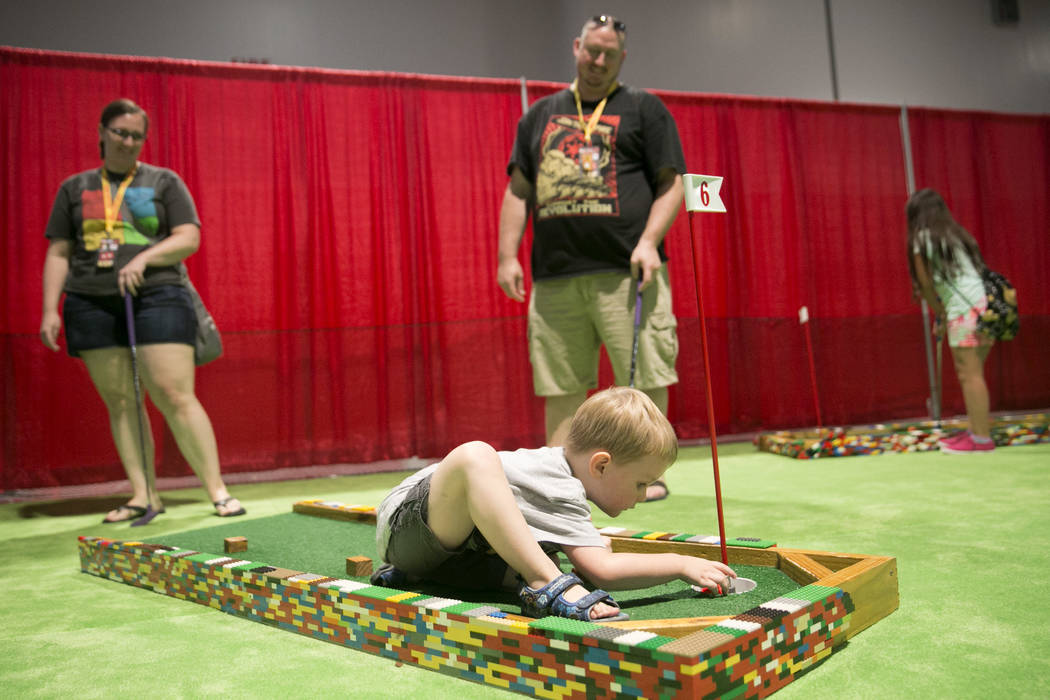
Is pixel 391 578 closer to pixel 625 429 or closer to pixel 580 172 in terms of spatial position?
pixel 625 429

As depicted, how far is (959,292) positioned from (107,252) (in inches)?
137

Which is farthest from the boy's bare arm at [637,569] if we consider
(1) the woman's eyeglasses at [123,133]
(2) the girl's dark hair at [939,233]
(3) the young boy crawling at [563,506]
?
(2) the girl's dark hair at [939,233]

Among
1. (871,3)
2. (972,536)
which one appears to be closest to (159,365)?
(972,536)

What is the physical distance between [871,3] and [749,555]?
579cm

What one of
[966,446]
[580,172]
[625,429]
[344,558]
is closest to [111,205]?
[580,172]

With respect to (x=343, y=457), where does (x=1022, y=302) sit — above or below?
above

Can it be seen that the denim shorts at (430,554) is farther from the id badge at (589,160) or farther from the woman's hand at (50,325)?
the woman's hand at (50,325)

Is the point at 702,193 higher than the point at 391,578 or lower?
higher

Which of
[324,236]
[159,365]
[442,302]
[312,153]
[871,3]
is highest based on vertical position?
[871,3]

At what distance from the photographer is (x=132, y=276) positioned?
283 cm

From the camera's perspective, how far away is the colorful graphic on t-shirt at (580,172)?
2.68m

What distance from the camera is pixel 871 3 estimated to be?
610 centimetres

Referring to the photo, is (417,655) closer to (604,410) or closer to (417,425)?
(604,410)

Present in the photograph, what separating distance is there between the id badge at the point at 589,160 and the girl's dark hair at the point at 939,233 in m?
1.86
